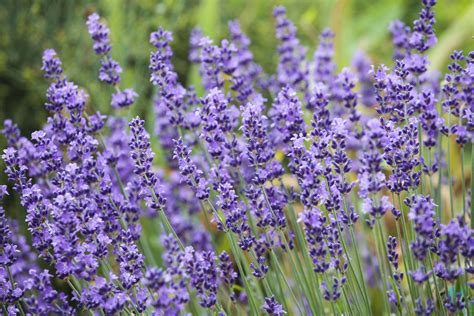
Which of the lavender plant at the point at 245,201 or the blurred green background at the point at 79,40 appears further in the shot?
the blurred green background at the point at 79,40

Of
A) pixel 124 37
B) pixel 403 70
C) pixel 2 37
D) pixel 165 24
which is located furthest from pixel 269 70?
pixel 403 70

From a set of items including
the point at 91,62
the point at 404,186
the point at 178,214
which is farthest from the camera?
the point at 91,62

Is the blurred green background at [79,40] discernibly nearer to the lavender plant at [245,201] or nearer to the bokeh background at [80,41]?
the bokeh background at [80,41]

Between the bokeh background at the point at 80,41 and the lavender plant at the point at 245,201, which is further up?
the bokeh background at the point at 80,41

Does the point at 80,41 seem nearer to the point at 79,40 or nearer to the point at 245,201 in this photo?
the point at 79,40

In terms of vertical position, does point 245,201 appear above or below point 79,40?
below

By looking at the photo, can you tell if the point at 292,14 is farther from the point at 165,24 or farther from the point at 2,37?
the point at 2,37

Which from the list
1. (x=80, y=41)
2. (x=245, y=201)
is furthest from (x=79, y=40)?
(x=245, y=201)

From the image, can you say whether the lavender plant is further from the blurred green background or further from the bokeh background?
the blurred green background

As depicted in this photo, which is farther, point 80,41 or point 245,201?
point 80,41

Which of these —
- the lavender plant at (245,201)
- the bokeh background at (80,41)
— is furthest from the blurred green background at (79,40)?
the lavender plant at (245,201)

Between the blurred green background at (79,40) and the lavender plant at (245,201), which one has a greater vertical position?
the blurred green background at (79,40)
